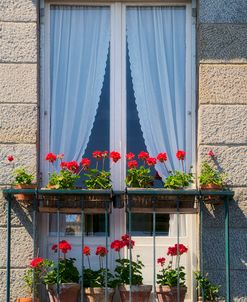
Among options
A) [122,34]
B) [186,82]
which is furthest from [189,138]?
[122,34]

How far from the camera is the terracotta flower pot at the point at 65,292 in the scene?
8.11m

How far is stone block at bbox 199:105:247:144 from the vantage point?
8.62m

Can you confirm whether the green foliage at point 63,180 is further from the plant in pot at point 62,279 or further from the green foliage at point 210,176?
the green foliage at point 210,176

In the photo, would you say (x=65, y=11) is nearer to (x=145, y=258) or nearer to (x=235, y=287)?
(x=145, y=258)

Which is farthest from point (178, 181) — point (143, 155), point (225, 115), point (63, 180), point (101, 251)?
point (63, 180)

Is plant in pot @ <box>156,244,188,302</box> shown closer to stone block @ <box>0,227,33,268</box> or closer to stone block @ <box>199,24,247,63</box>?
stone block @ <box>0,227,33,268</box>

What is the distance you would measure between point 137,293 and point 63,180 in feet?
4.20

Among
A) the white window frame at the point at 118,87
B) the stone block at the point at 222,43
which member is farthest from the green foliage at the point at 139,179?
the stone block at the point at 222,43

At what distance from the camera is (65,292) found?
26.6ft

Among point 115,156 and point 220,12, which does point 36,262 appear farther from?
point 220,12

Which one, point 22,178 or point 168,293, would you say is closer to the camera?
point 168,293

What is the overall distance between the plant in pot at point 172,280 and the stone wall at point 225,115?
0.32m

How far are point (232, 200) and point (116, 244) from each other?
1252mm

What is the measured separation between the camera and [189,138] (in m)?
8.88
